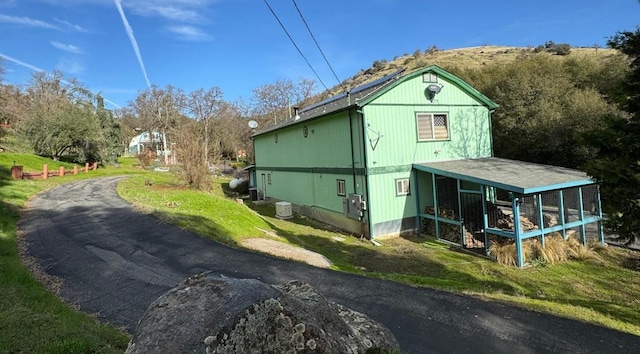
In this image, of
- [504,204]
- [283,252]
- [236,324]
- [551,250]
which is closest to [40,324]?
[236,324]

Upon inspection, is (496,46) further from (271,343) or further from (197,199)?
(271,343)

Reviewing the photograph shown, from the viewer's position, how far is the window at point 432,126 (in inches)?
600

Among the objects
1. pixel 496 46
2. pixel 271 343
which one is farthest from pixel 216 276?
pixel 496 46

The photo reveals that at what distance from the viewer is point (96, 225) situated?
10.1 metres

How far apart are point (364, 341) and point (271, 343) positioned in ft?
3.09

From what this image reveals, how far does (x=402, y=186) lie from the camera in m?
14.6

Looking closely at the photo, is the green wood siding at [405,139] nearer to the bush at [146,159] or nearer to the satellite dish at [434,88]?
the satellite dish at [434,88]

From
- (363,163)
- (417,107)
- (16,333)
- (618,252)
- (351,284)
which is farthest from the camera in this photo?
(417,107)

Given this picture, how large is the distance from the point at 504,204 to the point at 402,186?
4.51 meters

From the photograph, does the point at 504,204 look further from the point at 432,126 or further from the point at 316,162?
the point at 316,162

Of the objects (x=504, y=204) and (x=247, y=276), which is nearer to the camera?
(x=247, y=276)

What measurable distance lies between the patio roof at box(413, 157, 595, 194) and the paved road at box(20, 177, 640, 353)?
6.28 meters

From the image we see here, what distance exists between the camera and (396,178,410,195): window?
14.5m

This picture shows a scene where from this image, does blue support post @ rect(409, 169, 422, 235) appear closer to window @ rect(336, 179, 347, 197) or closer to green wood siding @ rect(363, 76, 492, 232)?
green wood siding @ rect(363, 76, 492, 232)
